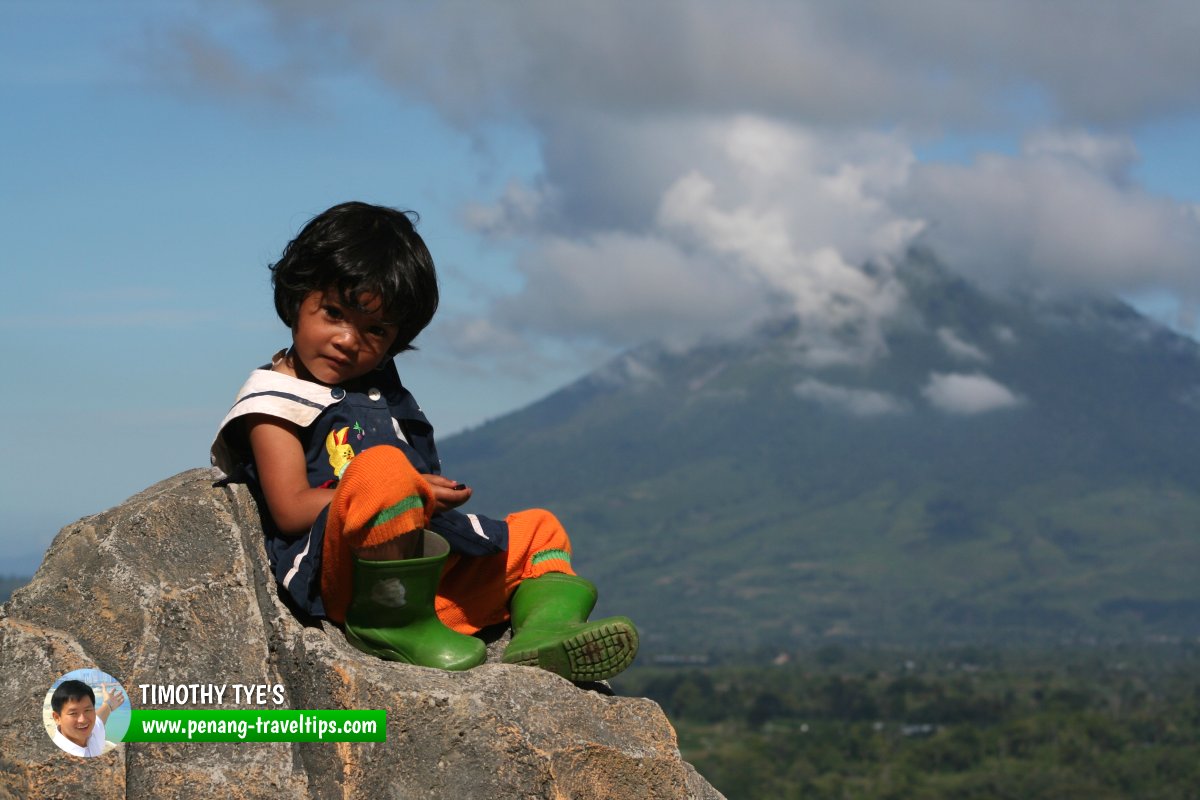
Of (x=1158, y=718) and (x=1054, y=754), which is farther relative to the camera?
(x=1158, y=718)

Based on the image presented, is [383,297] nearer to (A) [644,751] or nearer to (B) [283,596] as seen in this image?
(B) [283,596]

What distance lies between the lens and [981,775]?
255 ft

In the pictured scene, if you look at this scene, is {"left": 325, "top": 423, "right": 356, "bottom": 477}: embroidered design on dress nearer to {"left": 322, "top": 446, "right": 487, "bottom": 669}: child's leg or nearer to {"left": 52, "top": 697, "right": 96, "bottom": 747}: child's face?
{"left": 322, "top": 446, "right": 487, "bottom": 669}: child's leg

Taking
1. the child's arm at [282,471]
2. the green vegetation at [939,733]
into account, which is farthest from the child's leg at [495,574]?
the green vegetation at [939,733]

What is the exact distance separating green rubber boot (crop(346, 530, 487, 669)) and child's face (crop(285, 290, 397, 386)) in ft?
2.73

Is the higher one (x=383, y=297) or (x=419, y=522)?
(x=383, y=297)

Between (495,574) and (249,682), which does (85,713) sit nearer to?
(249,682)

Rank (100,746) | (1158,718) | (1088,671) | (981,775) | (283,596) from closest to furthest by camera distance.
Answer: (100,746) < (283,596) < (981,775) < (1158,718) < (1088,671)

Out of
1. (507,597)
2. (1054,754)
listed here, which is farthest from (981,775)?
(507,597)

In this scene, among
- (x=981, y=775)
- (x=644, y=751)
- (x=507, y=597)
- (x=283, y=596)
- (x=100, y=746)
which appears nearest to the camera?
(x=100, y=746)

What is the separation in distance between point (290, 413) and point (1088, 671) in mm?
139230

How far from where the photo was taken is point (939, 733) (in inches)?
3504

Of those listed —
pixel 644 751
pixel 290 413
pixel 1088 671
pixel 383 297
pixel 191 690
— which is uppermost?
pixel 1088 671

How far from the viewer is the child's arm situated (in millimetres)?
5625
